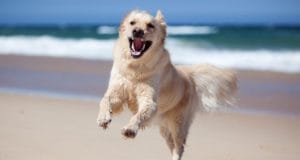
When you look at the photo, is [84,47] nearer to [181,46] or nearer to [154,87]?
[181,46]

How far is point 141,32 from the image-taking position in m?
5.00

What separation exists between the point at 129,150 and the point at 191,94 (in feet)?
3.27

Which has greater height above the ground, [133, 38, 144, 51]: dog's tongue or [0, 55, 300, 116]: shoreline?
[133, 38, 144, 51]: dog's tongue

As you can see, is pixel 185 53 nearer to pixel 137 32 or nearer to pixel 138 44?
pixel 138 44

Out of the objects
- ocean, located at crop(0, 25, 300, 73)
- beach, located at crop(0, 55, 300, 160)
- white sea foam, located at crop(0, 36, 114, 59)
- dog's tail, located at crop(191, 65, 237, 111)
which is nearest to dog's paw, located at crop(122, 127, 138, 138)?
beach, located at crop(0, 55, 300, 160)

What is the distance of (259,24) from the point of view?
35.7 meters

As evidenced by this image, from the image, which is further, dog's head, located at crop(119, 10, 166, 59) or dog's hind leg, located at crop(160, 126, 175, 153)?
dog's hind leg, located at crop(160, 126, 175, 153)

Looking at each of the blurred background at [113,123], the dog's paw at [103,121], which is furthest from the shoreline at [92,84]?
the dog's paw at [103,121]

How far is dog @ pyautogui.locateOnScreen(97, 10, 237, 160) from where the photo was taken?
5.00 m

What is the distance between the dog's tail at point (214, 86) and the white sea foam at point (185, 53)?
283 inches

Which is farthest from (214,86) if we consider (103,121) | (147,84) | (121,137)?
(103,121)

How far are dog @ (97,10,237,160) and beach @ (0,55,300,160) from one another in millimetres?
657

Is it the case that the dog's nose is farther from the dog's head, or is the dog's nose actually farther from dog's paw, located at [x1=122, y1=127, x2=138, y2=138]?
dog's paw, located at [x1=122, y1=127, x2=138, y2=138]

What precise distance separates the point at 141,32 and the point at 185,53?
47.3 ft
